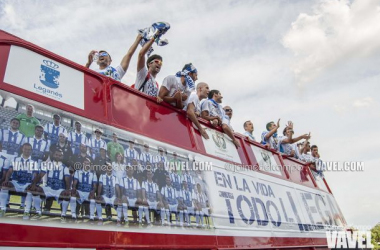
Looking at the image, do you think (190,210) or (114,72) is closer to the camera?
(190,210)

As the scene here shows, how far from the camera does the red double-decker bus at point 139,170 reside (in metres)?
1.90

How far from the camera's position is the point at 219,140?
13.5 feet

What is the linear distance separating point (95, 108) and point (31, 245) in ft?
3.87

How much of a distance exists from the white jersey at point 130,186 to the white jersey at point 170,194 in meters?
0.29

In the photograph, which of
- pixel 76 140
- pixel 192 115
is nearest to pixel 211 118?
pixel 192 115

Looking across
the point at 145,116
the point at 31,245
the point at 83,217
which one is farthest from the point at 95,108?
the point at 31,245

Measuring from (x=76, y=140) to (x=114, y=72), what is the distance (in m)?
1.49

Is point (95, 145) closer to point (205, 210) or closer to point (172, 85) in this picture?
point (205, 210)

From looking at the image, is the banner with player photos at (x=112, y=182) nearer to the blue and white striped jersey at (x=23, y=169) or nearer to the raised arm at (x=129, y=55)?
the blue and white striped jersey at (x=23, y=169)

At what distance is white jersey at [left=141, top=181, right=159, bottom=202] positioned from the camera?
2.55 m

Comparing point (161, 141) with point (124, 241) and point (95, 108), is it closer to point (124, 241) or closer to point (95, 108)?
point (95, 108)

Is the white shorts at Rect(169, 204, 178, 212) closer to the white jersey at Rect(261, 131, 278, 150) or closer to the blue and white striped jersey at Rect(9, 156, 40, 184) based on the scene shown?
the blue and white striped jersey at Rect(9, 156, 40, 184)

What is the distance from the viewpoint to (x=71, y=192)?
6.66 feet

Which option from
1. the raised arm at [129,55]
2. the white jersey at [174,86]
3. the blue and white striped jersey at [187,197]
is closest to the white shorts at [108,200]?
the blue and white striped jersey at [187,197]
